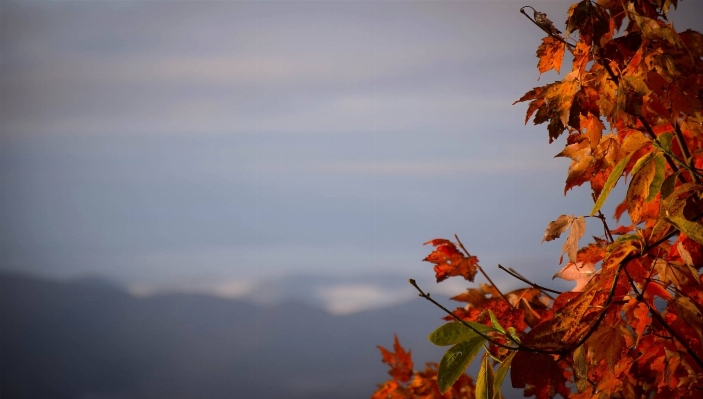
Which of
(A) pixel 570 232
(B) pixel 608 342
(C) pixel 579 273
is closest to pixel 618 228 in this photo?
(C) pixel 579 273

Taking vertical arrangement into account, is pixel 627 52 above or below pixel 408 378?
above

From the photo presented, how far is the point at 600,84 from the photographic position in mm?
785

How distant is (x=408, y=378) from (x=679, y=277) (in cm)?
133

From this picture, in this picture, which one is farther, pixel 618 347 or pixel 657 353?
pixel 657 353

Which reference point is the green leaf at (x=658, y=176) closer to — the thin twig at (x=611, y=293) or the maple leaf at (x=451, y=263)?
the thin twig at (x=611, y=293)

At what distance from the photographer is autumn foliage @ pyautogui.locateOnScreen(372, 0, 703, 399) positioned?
590 mm

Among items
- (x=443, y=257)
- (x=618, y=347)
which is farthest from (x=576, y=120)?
(x=443, y=257)

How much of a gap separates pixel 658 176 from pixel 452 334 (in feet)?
0.88

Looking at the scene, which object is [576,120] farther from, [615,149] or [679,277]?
[679,277]

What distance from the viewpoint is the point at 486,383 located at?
0.59 meters

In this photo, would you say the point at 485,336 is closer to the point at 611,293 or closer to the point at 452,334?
the point at 452,334

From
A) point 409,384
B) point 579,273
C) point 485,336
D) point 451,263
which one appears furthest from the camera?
point 409,384

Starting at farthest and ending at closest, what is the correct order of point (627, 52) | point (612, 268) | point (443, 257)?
point (443, 257), point (627, 52), point (612, 268)

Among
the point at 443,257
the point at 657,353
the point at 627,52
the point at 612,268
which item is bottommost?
the point at 657,353
